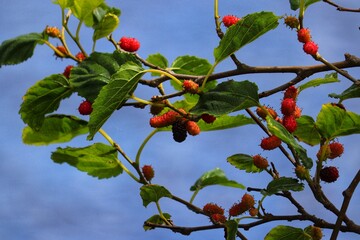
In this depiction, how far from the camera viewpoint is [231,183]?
2832mm

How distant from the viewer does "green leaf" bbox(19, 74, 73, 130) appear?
248cm

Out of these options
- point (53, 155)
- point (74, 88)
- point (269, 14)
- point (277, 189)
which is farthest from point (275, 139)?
point (53, 155)

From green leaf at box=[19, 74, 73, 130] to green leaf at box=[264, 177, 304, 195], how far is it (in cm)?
A: 78

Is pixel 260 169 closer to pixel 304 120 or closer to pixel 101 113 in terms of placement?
pixel 304 120

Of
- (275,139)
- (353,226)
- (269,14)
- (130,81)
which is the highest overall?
(269,14)

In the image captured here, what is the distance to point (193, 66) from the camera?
279cm

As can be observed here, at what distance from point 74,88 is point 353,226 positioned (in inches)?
38.6

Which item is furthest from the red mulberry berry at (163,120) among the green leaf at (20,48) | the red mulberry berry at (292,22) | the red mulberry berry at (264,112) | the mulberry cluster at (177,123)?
the green leaf at (20,48)

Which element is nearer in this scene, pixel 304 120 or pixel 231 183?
pixel 304 120

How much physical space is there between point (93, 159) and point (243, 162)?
594 mm

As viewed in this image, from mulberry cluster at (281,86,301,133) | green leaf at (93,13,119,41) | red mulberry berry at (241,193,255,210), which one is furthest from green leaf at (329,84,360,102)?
green leaf at (93,13,119,41)

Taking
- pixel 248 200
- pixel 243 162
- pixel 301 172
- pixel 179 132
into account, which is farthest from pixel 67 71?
pixel 301 172

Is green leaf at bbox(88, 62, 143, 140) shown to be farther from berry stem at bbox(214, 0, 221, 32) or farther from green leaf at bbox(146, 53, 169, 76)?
green leaf at bbox(146, 53, 169, 76)

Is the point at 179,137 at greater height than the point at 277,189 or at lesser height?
greater
